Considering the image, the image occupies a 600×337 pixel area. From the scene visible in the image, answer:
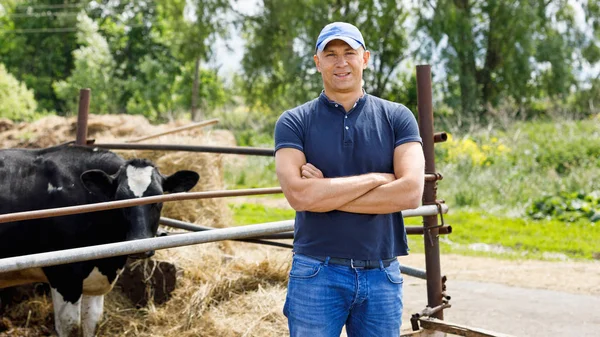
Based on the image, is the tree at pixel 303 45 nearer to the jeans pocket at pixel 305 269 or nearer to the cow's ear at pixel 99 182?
the cow's ear at pixel 99 182

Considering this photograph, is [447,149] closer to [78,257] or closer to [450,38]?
[450,38]

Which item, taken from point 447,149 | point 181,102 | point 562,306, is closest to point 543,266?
point 562,306

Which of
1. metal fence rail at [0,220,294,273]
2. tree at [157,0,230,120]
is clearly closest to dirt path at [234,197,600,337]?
metal fence rail at [0,220,294,273]

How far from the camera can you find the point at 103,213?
5184 mm

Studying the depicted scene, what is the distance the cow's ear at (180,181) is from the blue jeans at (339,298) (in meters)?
2.79

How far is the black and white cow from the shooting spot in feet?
16.6

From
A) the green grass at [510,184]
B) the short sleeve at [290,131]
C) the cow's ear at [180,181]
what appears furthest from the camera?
the green grass at [510,184]

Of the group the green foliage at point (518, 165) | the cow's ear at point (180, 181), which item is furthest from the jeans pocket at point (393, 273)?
the green foliage at point (518, 165)

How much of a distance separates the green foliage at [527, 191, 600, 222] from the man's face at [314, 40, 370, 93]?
9224mm

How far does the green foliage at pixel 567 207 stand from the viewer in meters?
11.3

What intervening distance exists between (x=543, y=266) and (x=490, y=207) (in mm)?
4086

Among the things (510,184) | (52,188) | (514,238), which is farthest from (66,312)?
(510,184)

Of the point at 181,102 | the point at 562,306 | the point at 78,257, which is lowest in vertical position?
the point at 562,306

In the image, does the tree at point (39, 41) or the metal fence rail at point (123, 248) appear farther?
the tree at point (39, 41)
